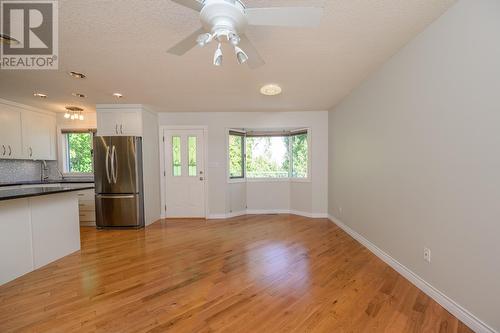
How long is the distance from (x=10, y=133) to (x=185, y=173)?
3149 millimetres

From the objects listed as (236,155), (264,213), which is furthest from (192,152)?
(264,213)

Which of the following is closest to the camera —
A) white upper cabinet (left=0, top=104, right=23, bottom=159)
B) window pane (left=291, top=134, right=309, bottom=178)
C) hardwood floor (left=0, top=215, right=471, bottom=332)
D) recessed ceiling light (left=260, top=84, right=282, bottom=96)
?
hardwood floor (left=0, top=215, right=471, bottom=332)

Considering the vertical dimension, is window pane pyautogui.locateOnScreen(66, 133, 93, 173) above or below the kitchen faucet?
above

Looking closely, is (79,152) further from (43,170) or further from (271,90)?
(271,90)

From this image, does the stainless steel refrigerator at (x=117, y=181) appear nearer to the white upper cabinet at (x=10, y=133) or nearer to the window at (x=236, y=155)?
the white upper cabinet at (x=10, y=133)

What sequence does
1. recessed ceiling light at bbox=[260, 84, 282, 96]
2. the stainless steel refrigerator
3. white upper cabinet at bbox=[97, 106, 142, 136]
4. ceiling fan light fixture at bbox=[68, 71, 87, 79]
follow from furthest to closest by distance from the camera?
white upper cabinet at bbox=[97, 106, 142, 136]
the stainless steel refrigerator
recessed ceiling light at bbox=[260, 84, 282, 96]
ceiling fan light fixture at bbox=[68, 71, 87, 79]

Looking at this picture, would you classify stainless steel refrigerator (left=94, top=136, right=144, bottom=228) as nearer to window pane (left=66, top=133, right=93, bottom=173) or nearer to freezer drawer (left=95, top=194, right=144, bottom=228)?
freezer drawer (left=95, top=194, right=144, bottom=228)

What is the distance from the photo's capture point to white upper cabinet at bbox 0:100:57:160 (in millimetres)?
3695

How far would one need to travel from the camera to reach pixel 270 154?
16.6 feet

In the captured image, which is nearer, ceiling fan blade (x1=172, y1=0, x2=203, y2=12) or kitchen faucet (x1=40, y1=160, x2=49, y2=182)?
ceiling fan blade (x1=172, y1=0, x2=203, y2=12)

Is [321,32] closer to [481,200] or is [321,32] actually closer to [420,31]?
[420,31]

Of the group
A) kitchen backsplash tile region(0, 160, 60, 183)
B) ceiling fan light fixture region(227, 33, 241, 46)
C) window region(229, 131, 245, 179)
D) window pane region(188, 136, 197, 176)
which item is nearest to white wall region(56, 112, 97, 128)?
kitchen backsplash tile region(0, 160, 60, 183)

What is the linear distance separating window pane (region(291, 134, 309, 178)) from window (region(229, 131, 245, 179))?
123 cm

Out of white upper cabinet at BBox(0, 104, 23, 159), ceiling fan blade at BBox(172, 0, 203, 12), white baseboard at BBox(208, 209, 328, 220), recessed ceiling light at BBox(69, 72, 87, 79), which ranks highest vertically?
recessed ceiling light at BBox(69, 72, 87, 79)
